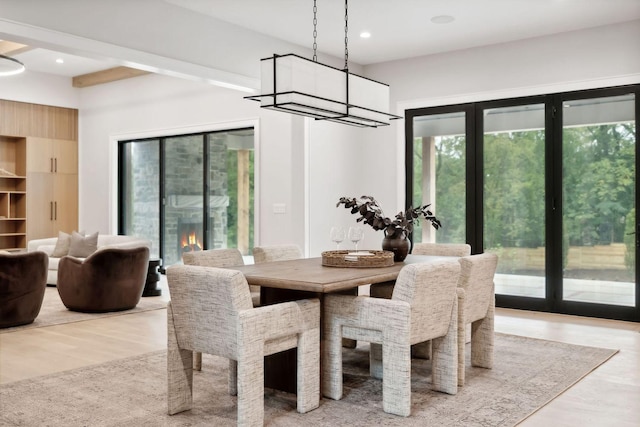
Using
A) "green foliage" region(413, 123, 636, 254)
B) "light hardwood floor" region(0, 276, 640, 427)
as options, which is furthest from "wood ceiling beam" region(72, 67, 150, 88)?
"green foliage" region(413, 123, 636, 254)

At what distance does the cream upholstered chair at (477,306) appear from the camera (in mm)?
3623

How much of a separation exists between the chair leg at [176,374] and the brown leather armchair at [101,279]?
122 inches

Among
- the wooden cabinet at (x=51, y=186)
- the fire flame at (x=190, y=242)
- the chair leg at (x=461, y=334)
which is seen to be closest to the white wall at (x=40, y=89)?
the wooden cabinet at (x=51, y=186)

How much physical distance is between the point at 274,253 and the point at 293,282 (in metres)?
1.54

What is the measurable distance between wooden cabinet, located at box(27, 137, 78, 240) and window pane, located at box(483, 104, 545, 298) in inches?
254

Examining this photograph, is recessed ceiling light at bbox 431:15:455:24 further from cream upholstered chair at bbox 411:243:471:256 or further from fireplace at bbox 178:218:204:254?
fireplace at bbox 178:218:204:254

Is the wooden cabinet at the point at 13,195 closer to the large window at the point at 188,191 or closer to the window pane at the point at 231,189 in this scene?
the large window at the point at 188,191

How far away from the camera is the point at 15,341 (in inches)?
193

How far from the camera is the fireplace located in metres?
8.73

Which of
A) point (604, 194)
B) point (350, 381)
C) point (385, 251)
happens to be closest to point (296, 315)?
point (350, 381)

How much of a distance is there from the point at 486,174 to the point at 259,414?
14.7 feet

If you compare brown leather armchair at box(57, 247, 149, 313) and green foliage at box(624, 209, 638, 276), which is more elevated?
green foliage at box(624, 209, 638, 276)

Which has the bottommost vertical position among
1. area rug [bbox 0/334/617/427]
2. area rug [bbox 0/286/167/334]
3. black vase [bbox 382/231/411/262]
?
area rug [bbox 0/334/617/427]

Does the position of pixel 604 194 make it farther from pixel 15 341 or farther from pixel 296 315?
pixel 15 341
